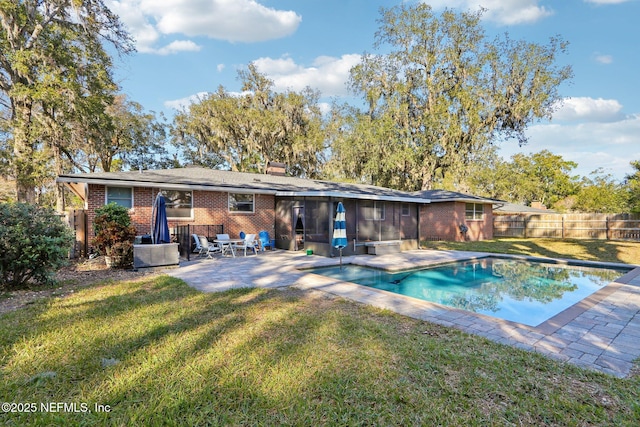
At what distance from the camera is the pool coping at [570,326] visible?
345 cm

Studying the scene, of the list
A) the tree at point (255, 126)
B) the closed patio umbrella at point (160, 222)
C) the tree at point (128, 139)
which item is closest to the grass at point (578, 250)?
the closed patio umbrella at point (160, 222)

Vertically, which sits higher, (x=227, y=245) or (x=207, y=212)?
(x=207, y=212)

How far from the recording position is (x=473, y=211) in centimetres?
2012

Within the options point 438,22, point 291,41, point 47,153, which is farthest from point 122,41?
point 438,22

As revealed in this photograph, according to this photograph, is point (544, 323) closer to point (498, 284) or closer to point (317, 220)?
point (498, 284)

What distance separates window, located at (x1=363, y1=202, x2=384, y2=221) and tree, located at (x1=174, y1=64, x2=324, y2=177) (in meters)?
13.4

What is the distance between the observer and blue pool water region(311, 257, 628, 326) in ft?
21.2

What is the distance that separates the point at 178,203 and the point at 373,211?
7780mm

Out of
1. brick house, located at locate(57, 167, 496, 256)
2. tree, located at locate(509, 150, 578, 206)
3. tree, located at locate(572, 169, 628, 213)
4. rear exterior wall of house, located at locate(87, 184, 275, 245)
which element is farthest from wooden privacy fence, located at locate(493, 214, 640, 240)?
rear exterior wall of house, located at locate(87, 184, 275, 245)

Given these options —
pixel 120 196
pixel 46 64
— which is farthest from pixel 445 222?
pixel 46 64

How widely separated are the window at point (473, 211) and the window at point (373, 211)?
8.71 metres

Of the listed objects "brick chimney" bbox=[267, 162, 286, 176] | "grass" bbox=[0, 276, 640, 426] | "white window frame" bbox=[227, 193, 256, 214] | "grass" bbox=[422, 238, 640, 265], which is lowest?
"grass" bbox=[422, 238, 640, 265]

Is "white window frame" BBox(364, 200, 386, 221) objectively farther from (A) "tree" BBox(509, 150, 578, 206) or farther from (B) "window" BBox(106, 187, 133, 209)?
→ (A) "tree" BBox(509, 150, 578, 206)

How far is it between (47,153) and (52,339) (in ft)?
51.3
